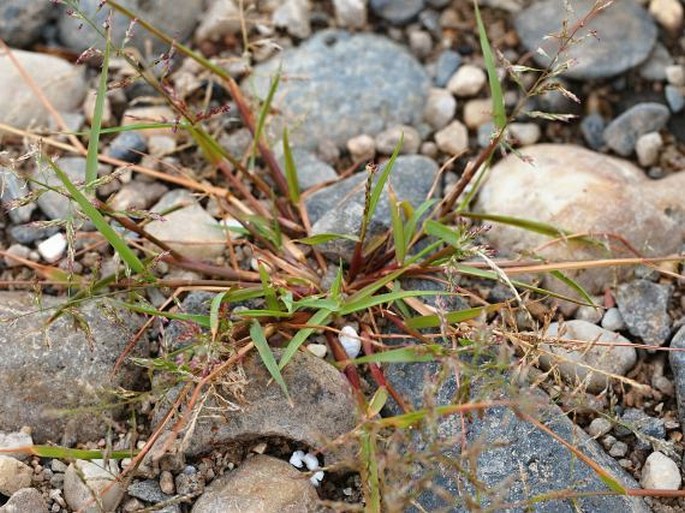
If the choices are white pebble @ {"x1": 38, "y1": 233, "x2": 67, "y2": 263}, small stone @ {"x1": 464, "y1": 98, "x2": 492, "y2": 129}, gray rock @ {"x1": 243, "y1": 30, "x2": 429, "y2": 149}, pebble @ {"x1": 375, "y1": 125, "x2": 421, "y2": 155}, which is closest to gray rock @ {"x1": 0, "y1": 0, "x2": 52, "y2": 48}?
gray rock @ {"x1": 243, "y1": 30, "x2": 429, "y2": 149}

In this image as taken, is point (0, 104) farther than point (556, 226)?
Yes

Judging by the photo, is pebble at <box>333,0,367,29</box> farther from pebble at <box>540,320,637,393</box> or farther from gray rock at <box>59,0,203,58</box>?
pebble at <box>540,320,637,393</box>

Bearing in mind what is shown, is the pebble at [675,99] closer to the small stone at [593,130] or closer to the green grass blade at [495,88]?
the small stone at [593,130]

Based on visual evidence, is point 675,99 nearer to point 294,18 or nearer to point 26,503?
point 294,18

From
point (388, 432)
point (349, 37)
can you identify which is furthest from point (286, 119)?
point (388, 432)

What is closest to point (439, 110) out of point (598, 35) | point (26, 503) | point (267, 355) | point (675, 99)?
point (598, 35)

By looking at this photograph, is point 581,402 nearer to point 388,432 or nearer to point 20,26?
point 388,432

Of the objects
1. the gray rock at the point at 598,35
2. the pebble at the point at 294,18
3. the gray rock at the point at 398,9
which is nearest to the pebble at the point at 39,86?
the pebble at the point at 294,18
